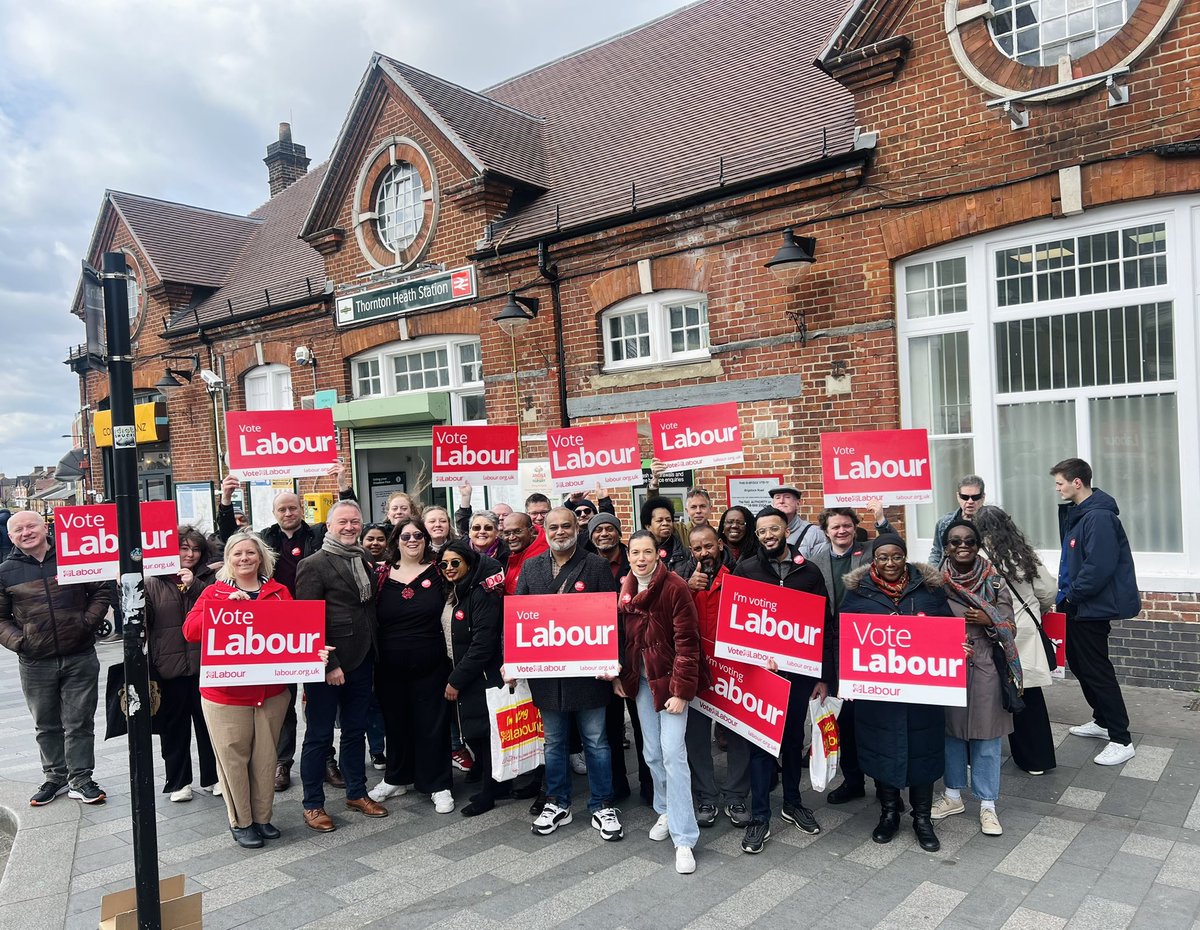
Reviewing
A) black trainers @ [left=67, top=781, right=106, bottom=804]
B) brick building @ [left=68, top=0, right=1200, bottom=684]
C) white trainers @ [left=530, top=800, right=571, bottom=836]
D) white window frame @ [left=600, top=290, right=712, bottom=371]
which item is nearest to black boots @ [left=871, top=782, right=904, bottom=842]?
white trainers @ [left=530, top=800, right=571, bottom=836]

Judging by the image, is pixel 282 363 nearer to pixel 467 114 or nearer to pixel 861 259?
pixel 467 114

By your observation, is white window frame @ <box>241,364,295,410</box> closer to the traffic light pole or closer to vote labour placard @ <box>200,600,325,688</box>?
vote labour placard @ <box>200,600,325,688</box>

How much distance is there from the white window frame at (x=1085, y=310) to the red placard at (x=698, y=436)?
2.37m

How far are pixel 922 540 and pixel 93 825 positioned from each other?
7.54 m

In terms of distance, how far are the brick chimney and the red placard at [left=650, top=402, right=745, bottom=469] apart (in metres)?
19.6

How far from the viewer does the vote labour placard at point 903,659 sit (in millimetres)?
4430

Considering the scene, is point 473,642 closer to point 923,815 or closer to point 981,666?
point 923,815

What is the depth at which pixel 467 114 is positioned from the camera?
13.2 meters

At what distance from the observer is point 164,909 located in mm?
3701

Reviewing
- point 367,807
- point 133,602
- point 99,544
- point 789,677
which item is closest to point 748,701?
point 789,677

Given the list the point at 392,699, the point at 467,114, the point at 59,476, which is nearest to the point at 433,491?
the point at 467,114

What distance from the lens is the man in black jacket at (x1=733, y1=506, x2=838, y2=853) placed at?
4.81m

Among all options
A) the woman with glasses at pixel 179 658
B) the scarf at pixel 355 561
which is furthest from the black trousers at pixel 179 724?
the scarf at pixel 355 561

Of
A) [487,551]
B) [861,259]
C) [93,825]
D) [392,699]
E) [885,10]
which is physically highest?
[885,10]
